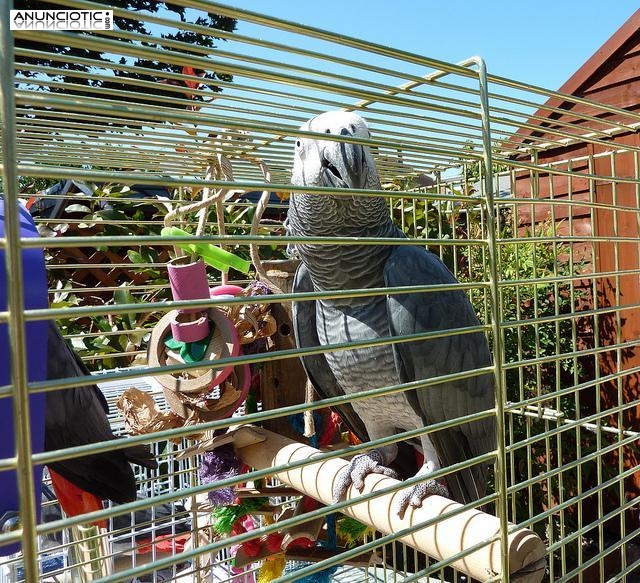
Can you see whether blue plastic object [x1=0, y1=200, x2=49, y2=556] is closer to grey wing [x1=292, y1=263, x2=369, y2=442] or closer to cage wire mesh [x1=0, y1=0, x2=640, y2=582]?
cage wire mesh [x1=0, y1=0, x2=640, y2=582]

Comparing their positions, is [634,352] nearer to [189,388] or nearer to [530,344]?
[530,344]

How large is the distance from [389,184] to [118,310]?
1.39 metres

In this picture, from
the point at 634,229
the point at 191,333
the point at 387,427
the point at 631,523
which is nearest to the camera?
the point at 191,333

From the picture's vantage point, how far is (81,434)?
783 millimetres

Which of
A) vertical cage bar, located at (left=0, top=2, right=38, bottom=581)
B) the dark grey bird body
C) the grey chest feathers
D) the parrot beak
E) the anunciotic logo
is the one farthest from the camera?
the grey chest feathers

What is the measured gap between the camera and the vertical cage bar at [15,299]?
12.2 inches

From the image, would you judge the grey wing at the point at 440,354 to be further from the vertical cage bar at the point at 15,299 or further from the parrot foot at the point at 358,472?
the vertical cage bar at the point at 15,299

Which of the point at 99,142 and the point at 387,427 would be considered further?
the point at 387,427

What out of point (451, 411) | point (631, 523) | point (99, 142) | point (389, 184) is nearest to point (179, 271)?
point (99, 142)

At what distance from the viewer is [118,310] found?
0.38 meters

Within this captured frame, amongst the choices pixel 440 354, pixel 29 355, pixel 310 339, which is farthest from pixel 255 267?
pixel 29 355

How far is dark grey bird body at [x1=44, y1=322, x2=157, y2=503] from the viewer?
2.47ft

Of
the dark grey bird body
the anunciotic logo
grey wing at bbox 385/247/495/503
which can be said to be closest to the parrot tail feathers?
the dark grey bird body

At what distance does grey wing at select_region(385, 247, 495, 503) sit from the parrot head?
0.63ft
